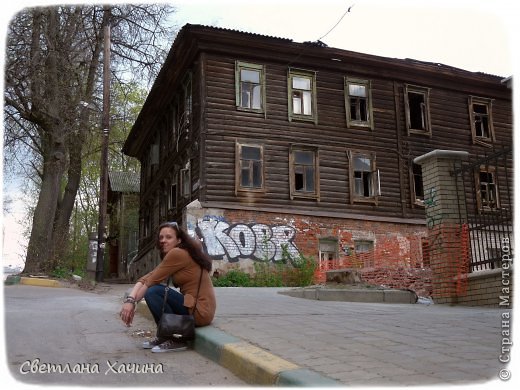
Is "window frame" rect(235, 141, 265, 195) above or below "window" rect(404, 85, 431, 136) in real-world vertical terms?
below

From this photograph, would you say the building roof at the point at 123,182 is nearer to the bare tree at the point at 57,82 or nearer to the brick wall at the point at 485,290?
the bare tree at the point at 57,82

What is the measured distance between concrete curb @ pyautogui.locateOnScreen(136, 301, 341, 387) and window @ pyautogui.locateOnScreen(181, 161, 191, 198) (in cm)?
1458

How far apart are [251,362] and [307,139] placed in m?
16.4

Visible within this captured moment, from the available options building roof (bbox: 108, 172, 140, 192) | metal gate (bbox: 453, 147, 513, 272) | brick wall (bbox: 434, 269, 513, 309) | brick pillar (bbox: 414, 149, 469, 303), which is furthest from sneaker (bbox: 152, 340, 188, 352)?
building roof (bbox: 108, 172, 140, 192)

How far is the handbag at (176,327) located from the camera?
16.0 feet

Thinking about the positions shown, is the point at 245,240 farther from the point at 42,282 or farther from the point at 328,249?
the point at 42,282

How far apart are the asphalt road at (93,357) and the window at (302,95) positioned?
1399 centimetres

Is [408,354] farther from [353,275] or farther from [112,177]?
[112,177]

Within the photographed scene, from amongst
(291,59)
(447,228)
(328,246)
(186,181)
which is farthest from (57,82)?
(447,228)

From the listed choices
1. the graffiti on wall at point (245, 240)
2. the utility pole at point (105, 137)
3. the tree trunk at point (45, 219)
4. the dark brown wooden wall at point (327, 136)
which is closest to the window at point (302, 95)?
the dark brown wooden wall at point (327, 136)

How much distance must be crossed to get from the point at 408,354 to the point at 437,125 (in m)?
19.9

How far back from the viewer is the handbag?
487cm

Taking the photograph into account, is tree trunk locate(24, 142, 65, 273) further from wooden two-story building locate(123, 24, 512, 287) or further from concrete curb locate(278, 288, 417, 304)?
concrete curb locate(278, 288, 417, 304)

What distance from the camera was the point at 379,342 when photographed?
175 inches
